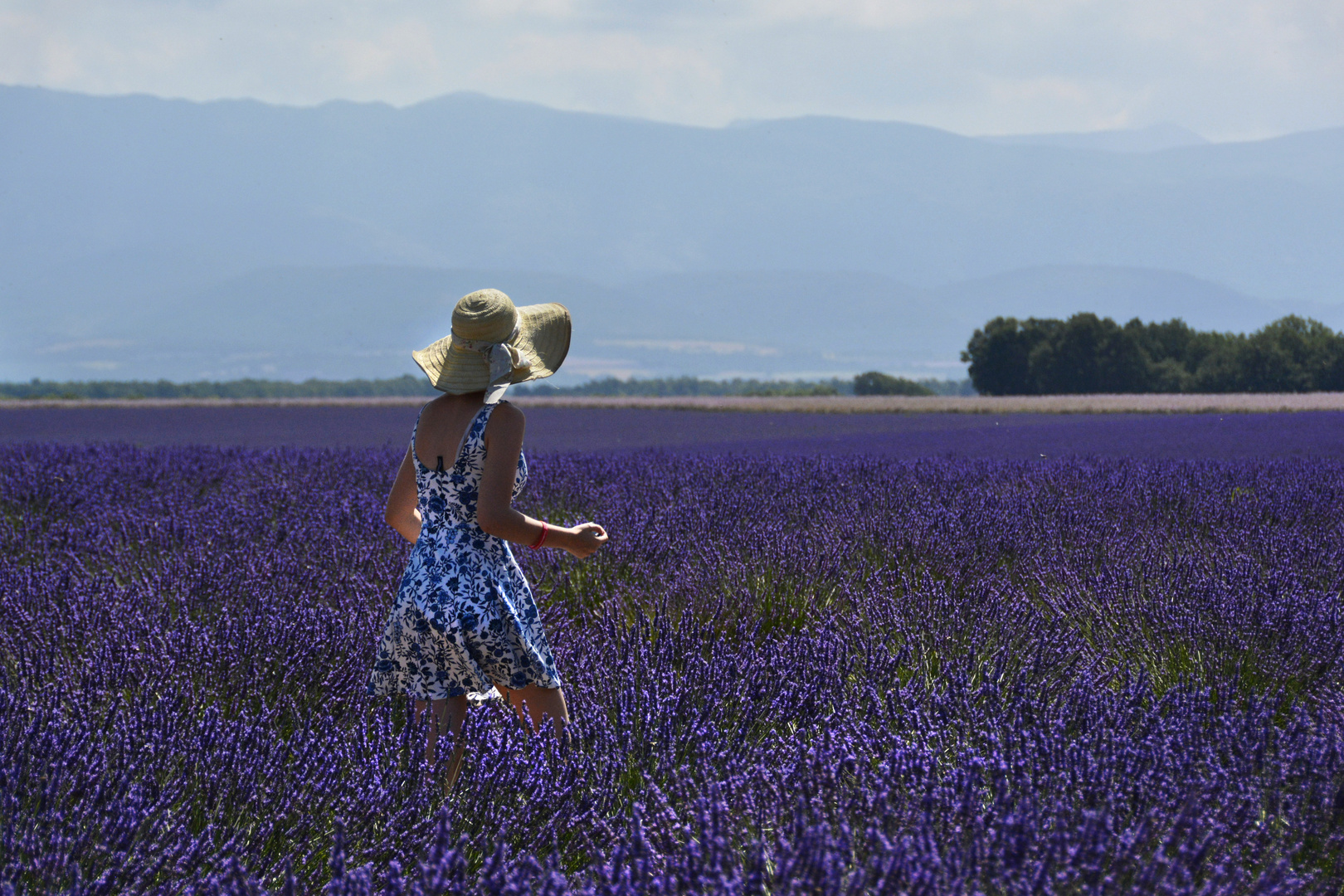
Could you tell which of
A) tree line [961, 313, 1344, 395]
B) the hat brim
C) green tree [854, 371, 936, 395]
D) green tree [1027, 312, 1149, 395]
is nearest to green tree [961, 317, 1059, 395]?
tree line [961, 313, 1344, 395]

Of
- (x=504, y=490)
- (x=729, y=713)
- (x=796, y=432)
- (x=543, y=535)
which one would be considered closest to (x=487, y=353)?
(x=504, y=490)

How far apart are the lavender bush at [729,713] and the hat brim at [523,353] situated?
0.66 meters

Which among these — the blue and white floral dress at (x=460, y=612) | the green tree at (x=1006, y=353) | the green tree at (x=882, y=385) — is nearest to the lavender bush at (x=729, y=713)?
the blue and white floral dress at (x=460, y=612)

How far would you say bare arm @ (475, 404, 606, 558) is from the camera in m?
2.18

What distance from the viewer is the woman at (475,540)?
7.18 feet

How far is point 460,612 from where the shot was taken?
7.27 ft

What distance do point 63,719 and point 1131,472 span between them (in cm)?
599

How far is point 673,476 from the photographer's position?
265 inches

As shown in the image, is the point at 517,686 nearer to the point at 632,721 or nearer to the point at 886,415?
the point at 632,721

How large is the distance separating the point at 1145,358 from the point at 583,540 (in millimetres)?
49282

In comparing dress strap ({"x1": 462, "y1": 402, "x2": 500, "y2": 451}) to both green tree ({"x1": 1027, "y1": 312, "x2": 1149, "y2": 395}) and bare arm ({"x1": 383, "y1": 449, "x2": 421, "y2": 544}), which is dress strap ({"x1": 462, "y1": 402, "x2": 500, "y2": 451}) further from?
green tree ({"x1": 1027, "y1": 312, "x2": 1149, "y2": 395})

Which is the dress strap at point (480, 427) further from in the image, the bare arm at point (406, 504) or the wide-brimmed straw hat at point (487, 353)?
the bare arm at point (406, 504)

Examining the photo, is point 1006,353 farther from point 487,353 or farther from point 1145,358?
point 487,353

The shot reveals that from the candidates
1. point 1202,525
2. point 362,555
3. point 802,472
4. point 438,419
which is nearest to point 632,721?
point 438,419
